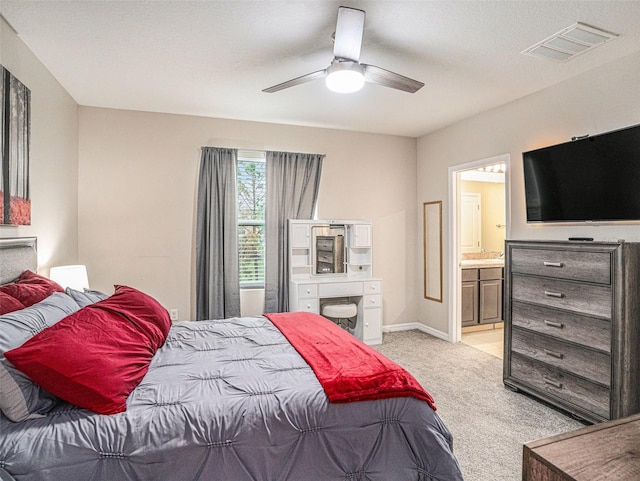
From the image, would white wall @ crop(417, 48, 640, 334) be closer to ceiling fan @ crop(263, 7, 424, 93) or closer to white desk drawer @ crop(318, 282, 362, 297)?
white desk drawer @ crop(318, 282, 362, 297)

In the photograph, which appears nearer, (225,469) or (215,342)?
(225,469)

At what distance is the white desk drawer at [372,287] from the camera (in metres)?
4.52

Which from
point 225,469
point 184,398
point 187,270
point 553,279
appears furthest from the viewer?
point 187,270

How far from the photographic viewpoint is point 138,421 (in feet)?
4.85

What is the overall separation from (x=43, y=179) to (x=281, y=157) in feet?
7.92

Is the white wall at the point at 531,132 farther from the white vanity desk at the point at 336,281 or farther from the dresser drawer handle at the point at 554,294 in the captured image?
the white vanity desk at the point at 336,281

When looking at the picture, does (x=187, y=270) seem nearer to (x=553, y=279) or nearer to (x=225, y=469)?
(x=225, y=469)

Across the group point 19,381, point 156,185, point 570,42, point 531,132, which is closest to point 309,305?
point 156,185

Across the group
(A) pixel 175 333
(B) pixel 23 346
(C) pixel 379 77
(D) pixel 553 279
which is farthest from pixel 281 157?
(B) pixel 23 346

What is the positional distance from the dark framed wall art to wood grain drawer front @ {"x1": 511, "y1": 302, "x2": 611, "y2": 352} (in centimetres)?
379

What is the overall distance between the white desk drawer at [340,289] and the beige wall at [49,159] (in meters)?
2.61

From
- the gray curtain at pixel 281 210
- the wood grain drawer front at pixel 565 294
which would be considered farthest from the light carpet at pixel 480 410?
the gray curtain at pixel 281 210

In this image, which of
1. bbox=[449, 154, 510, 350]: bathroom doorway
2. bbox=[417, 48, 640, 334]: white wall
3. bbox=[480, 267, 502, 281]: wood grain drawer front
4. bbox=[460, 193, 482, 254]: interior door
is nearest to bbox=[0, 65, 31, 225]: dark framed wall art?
bbox=[417, 48, 640, 334]: white wall

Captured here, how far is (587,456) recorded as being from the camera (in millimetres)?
1026
